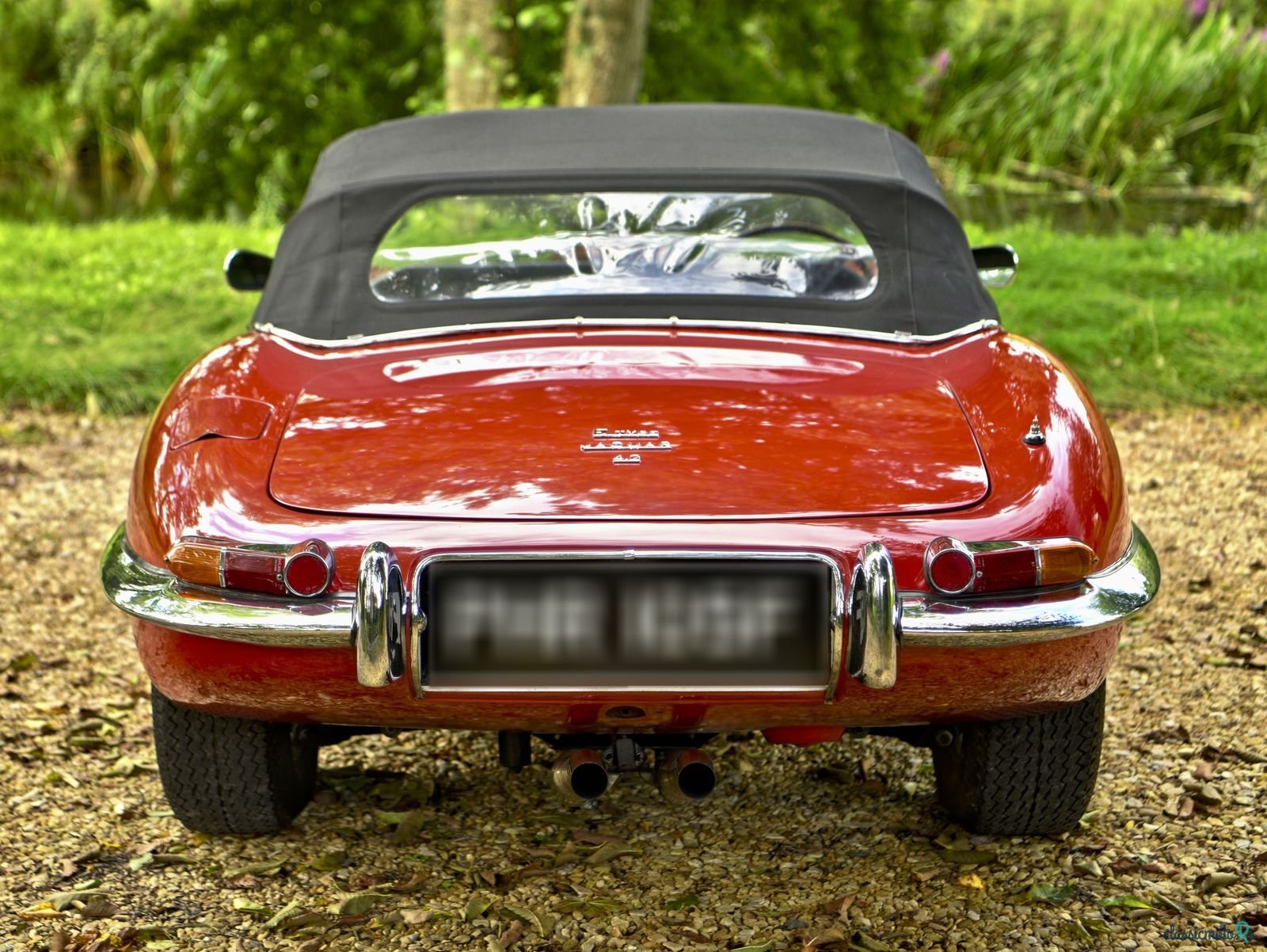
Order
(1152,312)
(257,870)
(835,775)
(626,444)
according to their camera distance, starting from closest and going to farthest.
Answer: (626,444) → (257,870) → (835,775) → (1152,312)

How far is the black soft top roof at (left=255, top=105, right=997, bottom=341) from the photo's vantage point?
3.36 meters

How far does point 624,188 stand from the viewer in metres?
3.61

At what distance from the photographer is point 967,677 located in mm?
2615

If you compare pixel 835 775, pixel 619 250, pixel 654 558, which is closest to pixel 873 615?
pixel 654 558

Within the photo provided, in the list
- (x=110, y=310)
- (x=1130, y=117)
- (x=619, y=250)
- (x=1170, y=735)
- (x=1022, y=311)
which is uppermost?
(x=619, y=250)

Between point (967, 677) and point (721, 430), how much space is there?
2.12ft

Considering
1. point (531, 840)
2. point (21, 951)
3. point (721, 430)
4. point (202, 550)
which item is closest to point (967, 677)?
point (721, 430)

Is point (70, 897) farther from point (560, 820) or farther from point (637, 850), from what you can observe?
point (637, 850)

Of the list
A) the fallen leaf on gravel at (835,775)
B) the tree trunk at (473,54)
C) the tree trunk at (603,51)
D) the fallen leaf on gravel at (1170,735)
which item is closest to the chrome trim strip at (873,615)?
the fallen leaf on gravel at (835,775)

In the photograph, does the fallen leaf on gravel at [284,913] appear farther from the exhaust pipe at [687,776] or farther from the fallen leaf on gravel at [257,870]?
the exhaust pipe at [687,776]

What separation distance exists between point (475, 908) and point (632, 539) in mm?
902

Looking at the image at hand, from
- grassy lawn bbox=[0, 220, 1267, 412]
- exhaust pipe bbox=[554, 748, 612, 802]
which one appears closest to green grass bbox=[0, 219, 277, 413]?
grassy lawn bbox=[0, 220, 1267, 412]

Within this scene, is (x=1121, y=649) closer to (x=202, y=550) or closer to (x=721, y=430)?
(x=721, y=430)

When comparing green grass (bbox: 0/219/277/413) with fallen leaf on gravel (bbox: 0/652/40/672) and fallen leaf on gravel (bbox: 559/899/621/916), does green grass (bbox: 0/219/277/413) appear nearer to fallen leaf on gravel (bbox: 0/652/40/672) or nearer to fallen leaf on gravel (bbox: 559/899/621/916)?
fallen leaf on gravel (bbox: 0/652/40/672)
